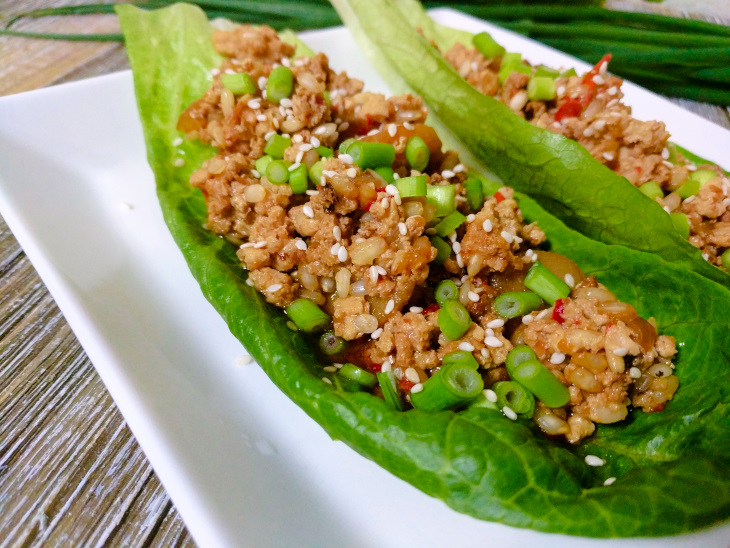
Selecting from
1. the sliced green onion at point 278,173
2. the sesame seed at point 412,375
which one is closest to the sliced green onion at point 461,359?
the sesame seed at point 412,375

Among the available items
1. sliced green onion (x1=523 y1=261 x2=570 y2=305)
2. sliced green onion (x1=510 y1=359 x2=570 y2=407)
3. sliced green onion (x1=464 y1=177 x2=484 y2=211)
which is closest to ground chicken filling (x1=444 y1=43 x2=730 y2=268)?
sliced green onion (x1=464 y1=177 x2=484 y2=211)

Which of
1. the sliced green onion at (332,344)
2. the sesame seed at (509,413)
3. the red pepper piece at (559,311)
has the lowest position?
the sliced green onion at (332,344)

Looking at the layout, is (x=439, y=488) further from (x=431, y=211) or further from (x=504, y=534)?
(x=431, y=211)

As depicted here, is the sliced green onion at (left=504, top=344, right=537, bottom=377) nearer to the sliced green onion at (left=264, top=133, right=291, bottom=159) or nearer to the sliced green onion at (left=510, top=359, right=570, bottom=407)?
the sliced green onion at (left=510, top=359, right=570, bottom=407)

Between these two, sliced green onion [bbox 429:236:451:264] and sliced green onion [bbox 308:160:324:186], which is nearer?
sliced green onion [bbox 429:236:451:264]

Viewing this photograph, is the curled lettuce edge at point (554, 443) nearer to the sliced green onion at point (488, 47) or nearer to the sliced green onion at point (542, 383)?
the sliced green onion at point (542, 383)

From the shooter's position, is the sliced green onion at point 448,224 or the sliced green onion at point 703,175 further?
the sliced green onion at point 703,175
